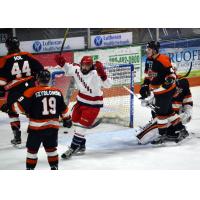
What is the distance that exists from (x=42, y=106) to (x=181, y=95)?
2.06 meters

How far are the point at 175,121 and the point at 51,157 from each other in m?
1.65

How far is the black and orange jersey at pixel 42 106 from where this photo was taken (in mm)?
4617

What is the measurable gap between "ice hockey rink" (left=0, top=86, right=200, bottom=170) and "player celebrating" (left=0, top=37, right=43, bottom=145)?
501 millimetres

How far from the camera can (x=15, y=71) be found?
18.0ft

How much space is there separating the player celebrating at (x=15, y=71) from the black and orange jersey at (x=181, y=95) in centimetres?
148

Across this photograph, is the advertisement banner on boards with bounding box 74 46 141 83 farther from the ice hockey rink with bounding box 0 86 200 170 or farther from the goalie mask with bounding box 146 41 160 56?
the goalie mask with bounding box 146 41 160 56

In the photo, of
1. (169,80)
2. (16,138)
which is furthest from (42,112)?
(169,80)

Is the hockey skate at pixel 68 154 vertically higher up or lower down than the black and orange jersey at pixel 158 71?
lower down

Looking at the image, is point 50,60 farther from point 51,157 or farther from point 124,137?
point 51,157

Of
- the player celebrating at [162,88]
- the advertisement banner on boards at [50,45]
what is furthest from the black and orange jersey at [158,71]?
the advertisement banner on boards at [50,45]

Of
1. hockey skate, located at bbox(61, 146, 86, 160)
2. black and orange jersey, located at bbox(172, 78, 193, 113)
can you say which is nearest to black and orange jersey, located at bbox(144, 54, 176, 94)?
black and orange jersey, located at bbox(172, 78, 193, 113)

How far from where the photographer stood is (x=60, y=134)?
620 centimetres

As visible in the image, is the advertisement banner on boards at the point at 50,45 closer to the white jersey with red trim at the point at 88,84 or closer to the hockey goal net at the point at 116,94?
the hockey goal net at the point at 116,94

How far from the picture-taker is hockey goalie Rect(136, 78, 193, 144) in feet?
19.6
